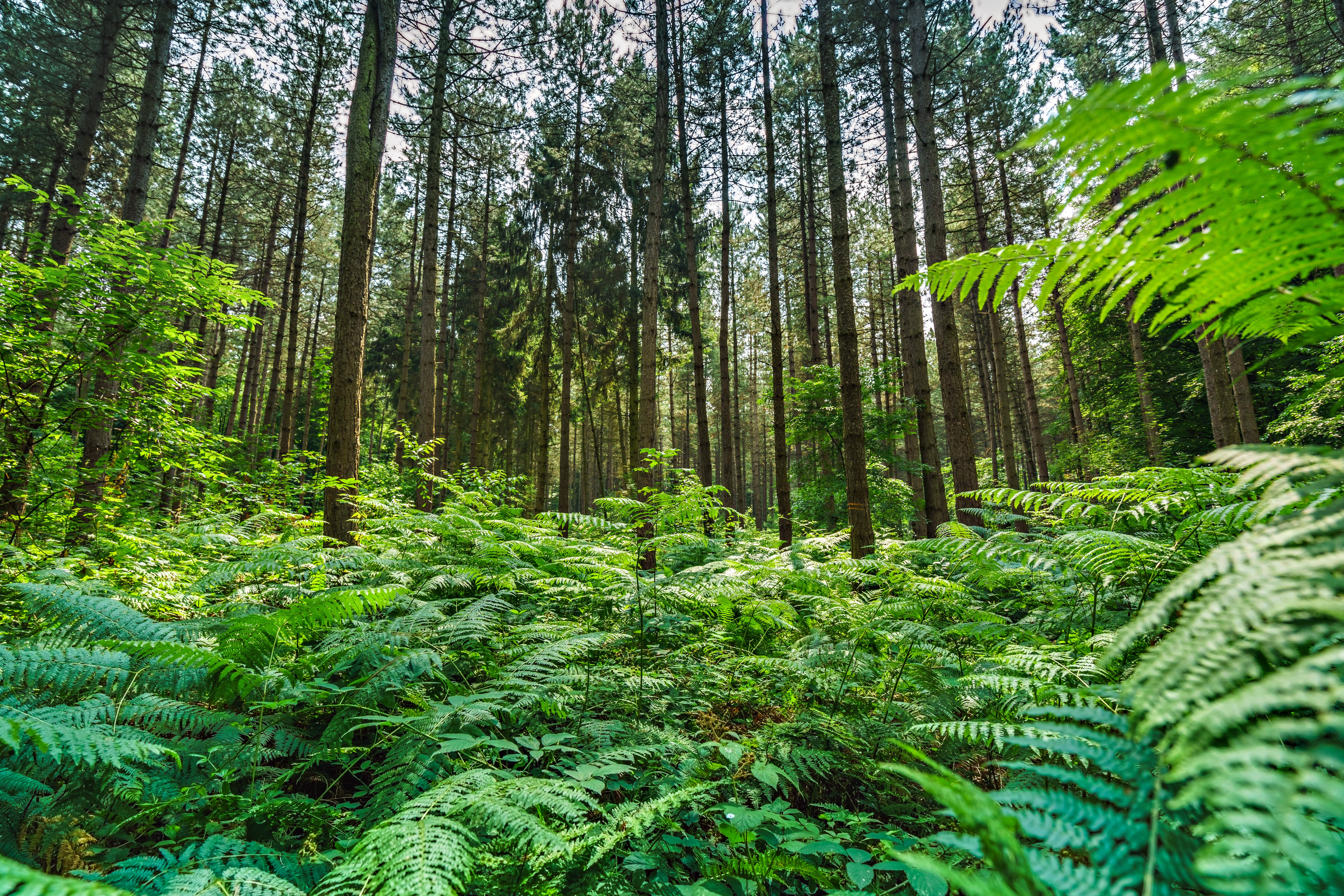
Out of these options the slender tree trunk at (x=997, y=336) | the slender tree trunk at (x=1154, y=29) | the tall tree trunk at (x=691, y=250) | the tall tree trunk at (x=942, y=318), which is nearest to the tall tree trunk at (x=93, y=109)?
the tall tree trunk at (x=691, y=250)

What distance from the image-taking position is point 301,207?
40.2 ft

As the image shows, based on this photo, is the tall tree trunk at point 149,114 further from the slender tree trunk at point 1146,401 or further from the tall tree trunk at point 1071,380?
the tall tree trunk at point 1071,380

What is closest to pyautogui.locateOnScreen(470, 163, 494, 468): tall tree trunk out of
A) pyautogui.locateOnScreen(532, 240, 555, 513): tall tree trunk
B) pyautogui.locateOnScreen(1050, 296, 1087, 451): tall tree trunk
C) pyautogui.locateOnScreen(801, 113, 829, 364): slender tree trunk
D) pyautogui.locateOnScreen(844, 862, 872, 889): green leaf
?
pyautogui.locateOnScreen(532, 240, 555, 513): tall tree trunk

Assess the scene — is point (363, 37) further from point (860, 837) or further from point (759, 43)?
point (759, 43)

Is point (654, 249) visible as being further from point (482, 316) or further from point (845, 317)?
point (482, 316)

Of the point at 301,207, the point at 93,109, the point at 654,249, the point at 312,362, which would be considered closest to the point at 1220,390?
the point at 654,249

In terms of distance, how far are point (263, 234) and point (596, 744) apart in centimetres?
2517

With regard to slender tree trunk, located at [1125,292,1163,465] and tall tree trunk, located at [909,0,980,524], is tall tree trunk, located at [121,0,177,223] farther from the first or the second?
slender tree trunk, located at [1125,292,1163,465]

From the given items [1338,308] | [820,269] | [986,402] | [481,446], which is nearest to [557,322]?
[481,446]

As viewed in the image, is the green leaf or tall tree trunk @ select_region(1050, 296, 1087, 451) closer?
the green leaf

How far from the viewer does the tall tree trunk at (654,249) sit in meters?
9.01

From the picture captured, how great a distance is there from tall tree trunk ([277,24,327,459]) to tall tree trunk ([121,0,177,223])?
180 inches

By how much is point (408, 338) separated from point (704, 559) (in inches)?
534

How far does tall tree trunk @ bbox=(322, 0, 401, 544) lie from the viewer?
5.21 meters
